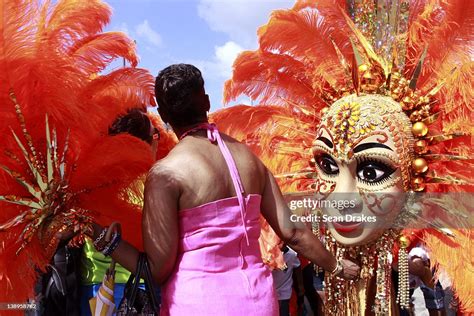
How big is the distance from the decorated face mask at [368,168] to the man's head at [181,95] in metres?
0.97

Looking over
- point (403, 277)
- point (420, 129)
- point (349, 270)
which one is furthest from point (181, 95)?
point (403, 277)

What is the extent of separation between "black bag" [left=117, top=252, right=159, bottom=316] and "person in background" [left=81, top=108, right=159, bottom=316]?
29.3 inches

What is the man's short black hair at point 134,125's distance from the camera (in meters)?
2.37

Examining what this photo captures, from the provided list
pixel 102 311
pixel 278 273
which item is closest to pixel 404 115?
pixel 102 311

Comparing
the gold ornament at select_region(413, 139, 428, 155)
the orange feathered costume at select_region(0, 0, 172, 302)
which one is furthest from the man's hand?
the orange feathered costume at select_region(0, 0, 172, 302)

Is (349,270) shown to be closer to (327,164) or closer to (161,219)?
(327,164)

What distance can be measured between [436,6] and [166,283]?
204 centimetres

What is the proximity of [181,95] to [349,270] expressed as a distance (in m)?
1.23

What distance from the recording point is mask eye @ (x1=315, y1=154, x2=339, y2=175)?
107 inches

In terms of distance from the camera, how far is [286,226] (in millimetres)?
2121

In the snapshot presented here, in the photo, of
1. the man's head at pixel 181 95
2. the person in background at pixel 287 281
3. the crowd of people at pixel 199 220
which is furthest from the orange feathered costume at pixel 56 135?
the person in background at pixel 287 281

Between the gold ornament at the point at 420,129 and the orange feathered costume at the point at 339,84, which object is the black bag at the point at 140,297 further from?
the gold ornament at the point at 420,129

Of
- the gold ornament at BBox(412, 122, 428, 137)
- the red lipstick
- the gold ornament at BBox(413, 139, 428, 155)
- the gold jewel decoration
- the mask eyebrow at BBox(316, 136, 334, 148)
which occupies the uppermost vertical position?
the gold ornament at BBox(412, 122, 428, 137)

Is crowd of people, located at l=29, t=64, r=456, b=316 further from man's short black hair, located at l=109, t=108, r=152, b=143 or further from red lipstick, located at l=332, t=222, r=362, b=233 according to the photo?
red lipstick, located at l=332, t=222, r=362, b=233
